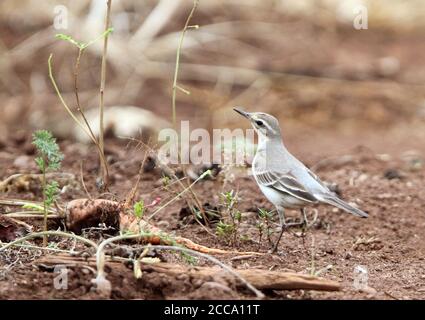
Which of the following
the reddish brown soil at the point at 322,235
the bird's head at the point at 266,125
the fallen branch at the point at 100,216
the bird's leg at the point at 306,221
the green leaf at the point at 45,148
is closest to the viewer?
the reddish brown soil at the point at 322,235

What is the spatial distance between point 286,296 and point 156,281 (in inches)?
31.1

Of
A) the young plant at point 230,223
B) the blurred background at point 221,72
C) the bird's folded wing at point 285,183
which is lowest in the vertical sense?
the young plant at point 230,223

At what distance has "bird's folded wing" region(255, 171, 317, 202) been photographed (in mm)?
6383

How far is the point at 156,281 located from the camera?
5.00 m

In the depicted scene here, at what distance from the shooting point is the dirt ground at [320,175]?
512cm

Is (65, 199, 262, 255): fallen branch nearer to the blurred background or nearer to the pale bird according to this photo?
the pale bird

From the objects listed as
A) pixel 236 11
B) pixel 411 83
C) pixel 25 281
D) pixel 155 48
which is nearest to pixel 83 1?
pixel 155 48

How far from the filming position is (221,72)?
1284cm

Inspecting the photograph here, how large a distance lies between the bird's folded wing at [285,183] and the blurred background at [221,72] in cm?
389

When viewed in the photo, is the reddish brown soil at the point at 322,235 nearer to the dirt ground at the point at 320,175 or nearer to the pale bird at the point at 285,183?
the dirt ground at the point at 320,175

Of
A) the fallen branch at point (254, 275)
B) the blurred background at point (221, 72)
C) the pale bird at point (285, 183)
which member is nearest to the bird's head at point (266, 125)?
the pale bird at point (285, 183)

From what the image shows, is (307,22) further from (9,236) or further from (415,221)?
(9,236)

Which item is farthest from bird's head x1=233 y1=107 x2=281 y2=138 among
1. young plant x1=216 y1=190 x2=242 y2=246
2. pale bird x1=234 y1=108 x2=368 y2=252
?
young plant x1=216 y1=190 x2=242 y2=246

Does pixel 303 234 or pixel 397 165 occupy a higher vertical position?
pixel 397 165
